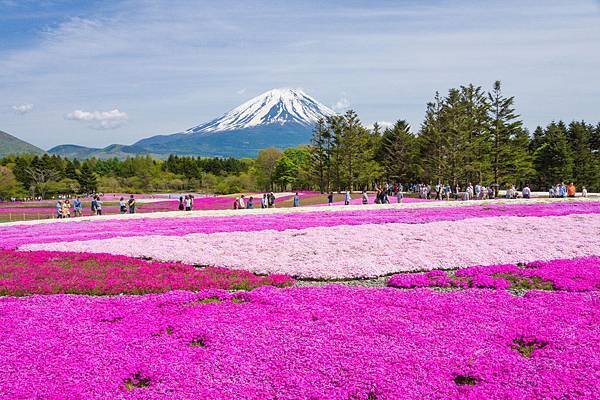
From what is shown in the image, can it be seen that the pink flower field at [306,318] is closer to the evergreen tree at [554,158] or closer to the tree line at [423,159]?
the tree line at [423,159]

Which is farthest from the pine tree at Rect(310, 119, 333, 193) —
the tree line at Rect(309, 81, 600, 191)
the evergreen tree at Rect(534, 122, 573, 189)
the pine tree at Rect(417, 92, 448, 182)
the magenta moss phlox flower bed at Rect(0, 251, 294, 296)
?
the magenta moss phlox flower bed at Rect(0, 251, 294, 296)

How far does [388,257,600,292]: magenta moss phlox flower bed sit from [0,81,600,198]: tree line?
56.9m

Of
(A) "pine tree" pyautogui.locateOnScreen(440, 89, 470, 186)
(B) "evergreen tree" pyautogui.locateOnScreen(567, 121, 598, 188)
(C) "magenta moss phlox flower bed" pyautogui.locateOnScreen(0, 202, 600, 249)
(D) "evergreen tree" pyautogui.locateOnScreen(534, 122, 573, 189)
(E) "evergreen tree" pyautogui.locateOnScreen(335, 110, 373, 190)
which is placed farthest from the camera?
(B) "evergreen tree" pyautogui.locateOnScreen(567, 121, 598, 188)

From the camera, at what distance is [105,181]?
136 meters

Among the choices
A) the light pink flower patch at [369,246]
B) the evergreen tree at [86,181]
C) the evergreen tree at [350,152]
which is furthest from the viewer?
the evergreen tree at [86,181]

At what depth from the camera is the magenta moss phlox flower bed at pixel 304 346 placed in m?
8.24

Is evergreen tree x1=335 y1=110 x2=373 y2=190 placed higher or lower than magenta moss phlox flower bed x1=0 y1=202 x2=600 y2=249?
higher

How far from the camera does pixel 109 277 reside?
54.7 ft

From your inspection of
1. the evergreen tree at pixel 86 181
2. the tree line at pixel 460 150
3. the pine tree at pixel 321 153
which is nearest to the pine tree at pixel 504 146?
the tree line at pixel 460 150

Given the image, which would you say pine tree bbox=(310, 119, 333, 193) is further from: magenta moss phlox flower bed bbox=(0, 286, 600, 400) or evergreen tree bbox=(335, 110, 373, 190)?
magenta moss phlox flower bed bbox=(0, 286, 600, 400)

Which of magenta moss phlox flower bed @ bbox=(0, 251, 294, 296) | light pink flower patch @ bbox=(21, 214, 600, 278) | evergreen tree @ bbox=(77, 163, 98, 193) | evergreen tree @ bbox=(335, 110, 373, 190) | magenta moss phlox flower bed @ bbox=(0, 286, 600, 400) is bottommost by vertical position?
magenta moss phlox flower bed @ bbox=(0, 286, 600, 400)

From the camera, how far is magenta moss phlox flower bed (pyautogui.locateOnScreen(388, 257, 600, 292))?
1505cm

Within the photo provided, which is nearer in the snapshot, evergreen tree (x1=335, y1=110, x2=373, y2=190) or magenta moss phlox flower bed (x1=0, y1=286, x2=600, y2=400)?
magenta moss phlox flower bed (x1=0, y1=286, x2=600, y2=400)

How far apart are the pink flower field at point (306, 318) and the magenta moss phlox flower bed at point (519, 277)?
0.21 ft
